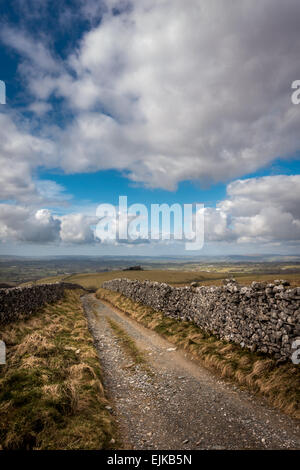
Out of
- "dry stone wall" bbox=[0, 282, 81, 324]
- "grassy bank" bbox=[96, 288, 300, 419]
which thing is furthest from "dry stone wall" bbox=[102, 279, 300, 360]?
"dry stone wall" bbox=[0, 282, 81, 324]

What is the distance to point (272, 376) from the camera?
8.28 meters

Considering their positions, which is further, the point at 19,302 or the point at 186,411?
the point at 19,302

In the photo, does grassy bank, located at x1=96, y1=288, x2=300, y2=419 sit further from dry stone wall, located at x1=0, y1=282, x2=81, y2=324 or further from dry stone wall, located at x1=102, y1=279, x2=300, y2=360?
dry stone wall, located at x1=0, y1=282, x2=81, y2=324

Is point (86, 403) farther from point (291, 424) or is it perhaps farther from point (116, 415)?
point (291, 424)

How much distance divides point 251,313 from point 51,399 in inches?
349

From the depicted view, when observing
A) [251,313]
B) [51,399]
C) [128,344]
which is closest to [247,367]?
[251,313]

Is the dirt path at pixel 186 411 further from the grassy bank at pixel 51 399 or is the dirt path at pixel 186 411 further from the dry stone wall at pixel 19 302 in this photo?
the dry stone wall at pixel 19 302

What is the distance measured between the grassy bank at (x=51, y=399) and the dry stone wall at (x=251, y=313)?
6.80 metres

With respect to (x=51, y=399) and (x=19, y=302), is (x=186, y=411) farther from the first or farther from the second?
(x=19, y=302)

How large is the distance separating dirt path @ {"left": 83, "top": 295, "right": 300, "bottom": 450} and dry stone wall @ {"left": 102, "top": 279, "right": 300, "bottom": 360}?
8.06ft

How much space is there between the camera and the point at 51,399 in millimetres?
6910

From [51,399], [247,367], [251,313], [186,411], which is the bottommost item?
[186,411]

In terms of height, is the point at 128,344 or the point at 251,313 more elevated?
the point at 251,313

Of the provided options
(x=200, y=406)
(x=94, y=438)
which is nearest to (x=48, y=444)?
(x=94, y=438)
